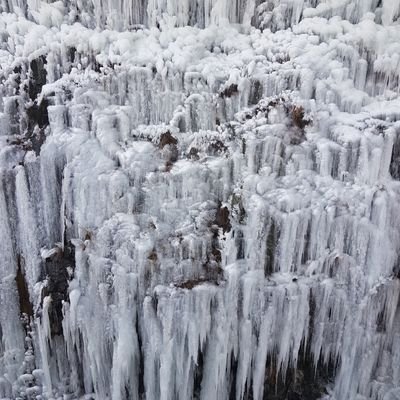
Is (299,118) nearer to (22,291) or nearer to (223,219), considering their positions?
(223,219)

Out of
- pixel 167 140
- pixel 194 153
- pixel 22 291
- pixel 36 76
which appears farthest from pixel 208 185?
pixel 22 291

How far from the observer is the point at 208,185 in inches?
208

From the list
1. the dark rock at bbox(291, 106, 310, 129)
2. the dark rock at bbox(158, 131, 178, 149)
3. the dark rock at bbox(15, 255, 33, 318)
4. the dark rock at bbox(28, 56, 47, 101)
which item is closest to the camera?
the dark rock at bbox(291, 106, 310, 129)

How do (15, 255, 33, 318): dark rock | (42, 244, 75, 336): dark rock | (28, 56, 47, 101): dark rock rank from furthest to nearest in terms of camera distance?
(15, 255, 33, 318): dark rock
(42, 244, 75, 336): dark rock
(28, 56, 47, 101): dark rock

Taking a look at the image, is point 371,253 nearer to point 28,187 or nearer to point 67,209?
point 67,209

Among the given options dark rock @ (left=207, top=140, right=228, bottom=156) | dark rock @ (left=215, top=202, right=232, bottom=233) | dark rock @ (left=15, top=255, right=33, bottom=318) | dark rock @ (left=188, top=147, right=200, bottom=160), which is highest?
dark rock @ (left=207, top=140, right=228, bottom=156)

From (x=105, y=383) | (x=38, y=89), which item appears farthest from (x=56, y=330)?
(x=38, y=89)

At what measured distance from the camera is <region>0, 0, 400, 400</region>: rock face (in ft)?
16.7

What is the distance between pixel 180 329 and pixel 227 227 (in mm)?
1232

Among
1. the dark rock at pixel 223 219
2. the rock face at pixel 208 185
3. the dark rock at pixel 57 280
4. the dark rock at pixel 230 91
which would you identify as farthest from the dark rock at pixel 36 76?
the dark rock at pixel 223 219

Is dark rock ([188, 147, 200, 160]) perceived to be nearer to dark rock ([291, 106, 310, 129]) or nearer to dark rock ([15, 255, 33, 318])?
dark rock ([291, 106, 310, 129])

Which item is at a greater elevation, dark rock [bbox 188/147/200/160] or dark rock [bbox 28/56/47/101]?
dark rock [bbox 28/56/47/101]

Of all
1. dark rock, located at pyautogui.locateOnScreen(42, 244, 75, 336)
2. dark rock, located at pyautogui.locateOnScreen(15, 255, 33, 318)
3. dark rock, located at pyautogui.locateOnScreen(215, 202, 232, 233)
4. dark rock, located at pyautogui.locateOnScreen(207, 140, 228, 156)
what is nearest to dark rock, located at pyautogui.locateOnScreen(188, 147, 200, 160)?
dark rock, located at pyautogui.locateOnScreen(207, 140, 228, 156)

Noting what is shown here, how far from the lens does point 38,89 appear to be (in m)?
5.66
